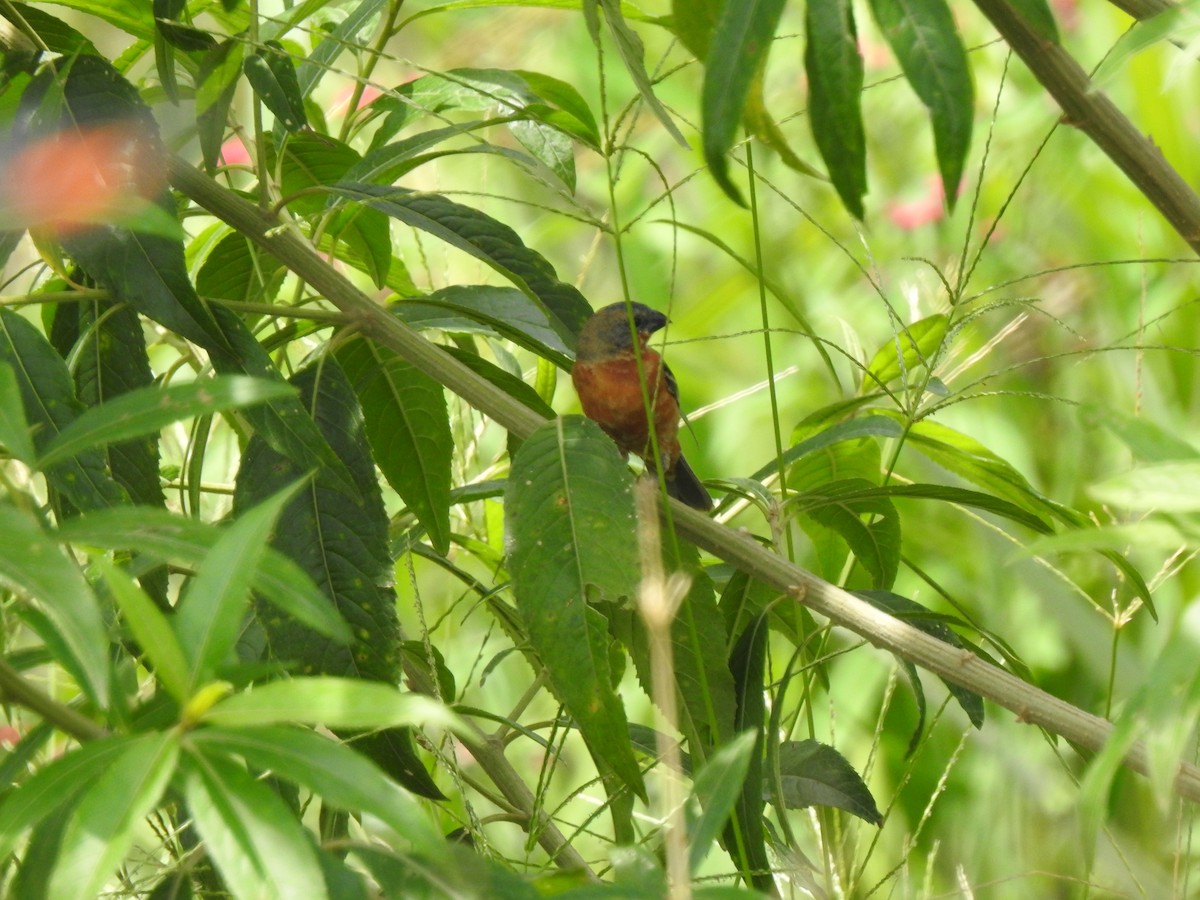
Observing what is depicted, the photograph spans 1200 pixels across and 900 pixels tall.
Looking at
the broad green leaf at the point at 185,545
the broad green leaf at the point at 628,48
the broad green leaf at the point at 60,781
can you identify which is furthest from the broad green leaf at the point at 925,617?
the broad green leaf at the point at 60,781

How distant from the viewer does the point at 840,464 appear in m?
2.14

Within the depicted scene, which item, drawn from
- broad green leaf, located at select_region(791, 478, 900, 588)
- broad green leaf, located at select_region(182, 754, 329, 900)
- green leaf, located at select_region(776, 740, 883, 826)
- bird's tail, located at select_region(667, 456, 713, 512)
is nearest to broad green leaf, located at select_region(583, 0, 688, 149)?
broad green leaf, located at select_region(791, 478, 900, 588)

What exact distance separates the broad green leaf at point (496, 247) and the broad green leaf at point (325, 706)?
956 mm

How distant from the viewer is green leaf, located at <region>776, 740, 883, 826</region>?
1.81 metres

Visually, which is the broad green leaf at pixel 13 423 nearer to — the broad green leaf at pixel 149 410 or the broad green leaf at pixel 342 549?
the broad green leaf at pixel 149 410

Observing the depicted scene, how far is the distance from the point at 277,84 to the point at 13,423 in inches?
29.6

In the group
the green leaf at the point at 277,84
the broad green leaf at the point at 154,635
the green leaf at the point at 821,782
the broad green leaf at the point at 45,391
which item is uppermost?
the green leaf at the point at 277,84

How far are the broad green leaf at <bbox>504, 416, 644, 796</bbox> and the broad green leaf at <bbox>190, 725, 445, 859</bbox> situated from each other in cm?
52

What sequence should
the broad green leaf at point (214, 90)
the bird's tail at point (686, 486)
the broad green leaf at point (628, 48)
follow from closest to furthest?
1. the broad green leaf at point (628, 48)
2. the broad green leaf at point (214, 90)
3. the bird's tail at point (686, 486)

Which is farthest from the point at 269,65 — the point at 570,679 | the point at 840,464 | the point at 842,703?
the point at 842,703

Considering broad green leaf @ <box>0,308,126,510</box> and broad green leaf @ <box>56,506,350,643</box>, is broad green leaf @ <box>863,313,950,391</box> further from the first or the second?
broad green leaf @ <box>56,506,350,643</box>

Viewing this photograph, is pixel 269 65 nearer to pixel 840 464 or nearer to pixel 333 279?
pixel 333 279

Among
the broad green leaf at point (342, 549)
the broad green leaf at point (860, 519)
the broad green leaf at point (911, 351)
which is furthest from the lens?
the broad green leaf at point (911, 351)

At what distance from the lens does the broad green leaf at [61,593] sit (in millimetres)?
887
